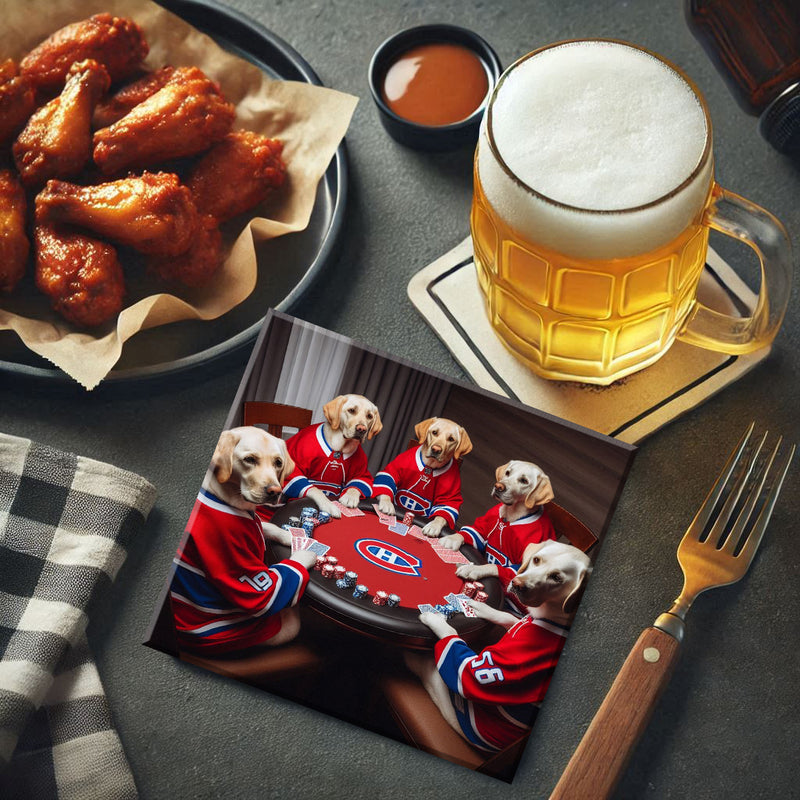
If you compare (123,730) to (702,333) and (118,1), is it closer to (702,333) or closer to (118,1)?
(702,333)

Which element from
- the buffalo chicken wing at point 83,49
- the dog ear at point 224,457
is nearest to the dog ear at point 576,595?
the dog ear at point 224,457

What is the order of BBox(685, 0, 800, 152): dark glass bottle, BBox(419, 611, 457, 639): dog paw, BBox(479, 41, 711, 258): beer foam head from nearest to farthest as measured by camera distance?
1. BBox(479, 41, 711, 258): beer foam head
2. BBox(419, 611, 457, 639): dog paw
3. BBox(685, 0, 800, 152): dark glass bottle

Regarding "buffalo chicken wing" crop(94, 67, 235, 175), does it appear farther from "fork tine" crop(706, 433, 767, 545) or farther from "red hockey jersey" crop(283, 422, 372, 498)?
"fork tine" crop(706, 433, 767, 545)

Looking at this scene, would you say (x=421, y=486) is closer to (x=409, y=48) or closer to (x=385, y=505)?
(x=385, y=505)

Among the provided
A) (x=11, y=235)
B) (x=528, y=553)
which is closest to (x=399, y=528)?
(x=528, y=553)

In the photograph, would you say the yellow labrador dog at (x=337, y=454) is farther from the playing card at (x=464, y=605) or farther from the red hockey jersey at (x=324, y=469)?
the playing card at (x=464, y=605)

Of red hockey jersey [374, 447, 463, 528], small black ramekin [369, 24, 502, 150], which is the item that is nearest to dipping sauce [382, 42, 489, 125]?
small black ramekin [369, 24, 502, 150]

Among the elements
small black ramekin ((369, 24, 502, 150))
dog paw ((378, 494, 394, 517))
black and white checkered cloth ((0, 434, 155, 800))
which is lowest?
black and white checkered cloth ((0, 434, 155, 800))
